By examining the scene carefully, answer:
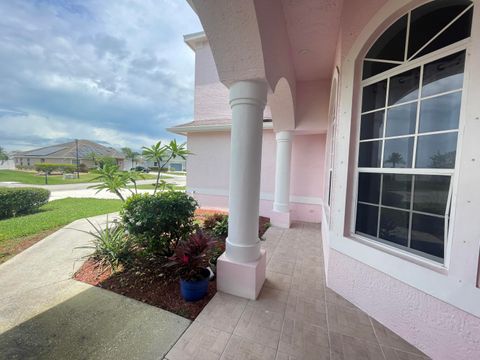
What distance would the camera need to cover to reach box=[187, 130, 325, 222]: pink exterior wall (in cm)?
614

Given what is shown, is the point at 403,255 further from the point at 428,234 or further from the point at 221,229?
the point at 221,229

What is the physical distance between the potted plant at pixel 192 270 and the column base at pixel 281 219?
11.6ft

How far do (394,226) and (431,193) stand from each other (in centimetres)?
52

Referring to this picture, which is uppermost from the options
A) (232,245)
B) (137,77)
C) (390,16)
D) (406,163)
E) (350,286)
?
(137,77)

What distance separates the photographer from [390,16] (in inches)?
81.3

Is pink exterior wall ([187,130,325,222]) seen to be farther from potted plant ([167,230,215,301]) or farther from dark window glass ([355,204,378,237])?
potted plant ([167,230,215,301])

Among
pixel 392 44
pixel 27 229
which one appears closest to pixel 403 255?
pixel 392 44

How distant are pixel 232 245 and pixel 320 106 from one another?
464 cm

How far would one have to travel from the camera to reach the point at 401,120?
2109 millimetres

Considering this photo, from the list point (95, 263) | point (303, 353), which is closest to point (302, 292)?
point (303, 353)

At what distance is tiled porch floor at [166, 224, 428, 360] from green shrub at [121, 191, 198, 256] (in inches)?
50.3

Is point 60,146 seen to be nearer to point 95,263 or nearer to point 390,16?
point 95,263

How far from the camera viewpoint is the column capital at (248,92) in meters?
2.25

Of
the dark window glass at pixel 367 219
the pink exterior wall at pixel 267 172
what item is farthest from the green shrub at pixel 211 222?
the dark window glass at pixel 367 219
